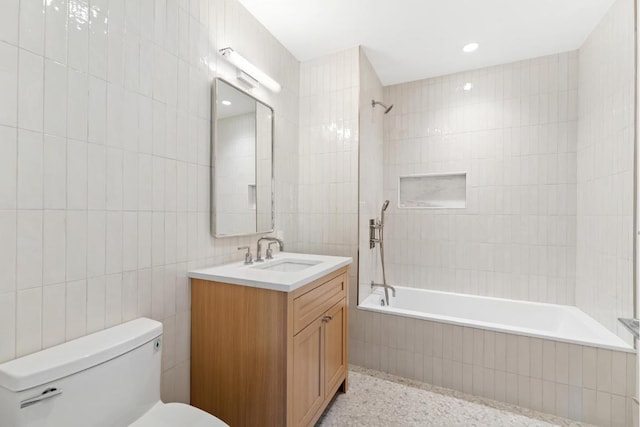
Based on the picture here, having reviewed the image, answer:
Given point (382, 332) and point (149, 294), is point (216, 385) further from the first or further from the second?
point (382, 332)

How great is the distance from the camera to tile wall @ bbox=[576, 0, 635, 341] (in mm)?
1736

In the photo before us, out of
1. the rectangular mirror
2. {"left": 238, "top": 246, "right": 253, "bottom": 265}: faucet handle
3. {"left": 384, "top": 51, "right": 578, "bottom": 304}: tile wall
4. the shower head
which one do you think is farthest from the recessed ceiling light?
{"left": 238, "top": 246, "right": 253, "bottom": 265}: faucet handle

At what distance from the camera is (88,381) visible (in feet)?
2.96

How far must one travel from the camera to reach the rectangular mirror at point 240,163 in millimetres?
1625

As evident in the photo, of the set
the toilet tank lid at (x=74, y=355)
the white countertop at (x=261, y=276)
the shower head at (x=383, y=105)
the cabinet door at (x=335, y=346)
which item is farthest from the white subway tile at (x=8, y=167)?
the shower head at (x=383, y=105)

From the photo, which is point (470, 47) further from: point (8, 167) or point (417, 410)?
point (8, 167)

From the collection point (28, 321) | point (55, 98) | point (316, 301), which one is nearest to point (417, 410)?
point (316, 301)

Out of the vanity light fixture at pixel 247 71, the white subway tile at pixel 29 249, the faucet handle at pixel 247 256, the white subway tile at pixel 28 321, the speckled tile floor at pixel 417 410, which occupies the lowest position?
the speckled tile floor at pixel 417 410

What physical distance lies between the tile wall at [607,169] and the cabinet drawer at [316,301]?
5.60ft

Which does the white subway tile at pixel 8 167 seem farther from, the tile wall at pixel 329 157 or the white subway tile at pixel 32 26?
the tile wall at pixel 329 157

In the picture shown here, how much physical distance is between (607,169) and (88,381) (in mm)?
2984

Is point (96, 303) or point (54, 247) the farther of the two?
point (96, 303)

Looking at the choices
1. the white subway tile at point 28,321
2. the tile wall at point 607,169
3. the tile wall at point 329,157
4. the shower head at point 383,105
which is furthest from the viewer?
the shower head at point 383,105

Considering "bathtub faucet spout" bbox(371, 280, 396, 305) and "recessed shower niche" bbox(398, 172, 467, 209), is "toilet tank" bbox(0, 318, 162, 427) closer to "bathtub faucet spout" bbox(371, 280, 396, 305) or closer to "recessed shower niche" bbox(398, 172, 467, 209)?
"bathtub faucet spout" bbox(371, 280, 396, 305)
